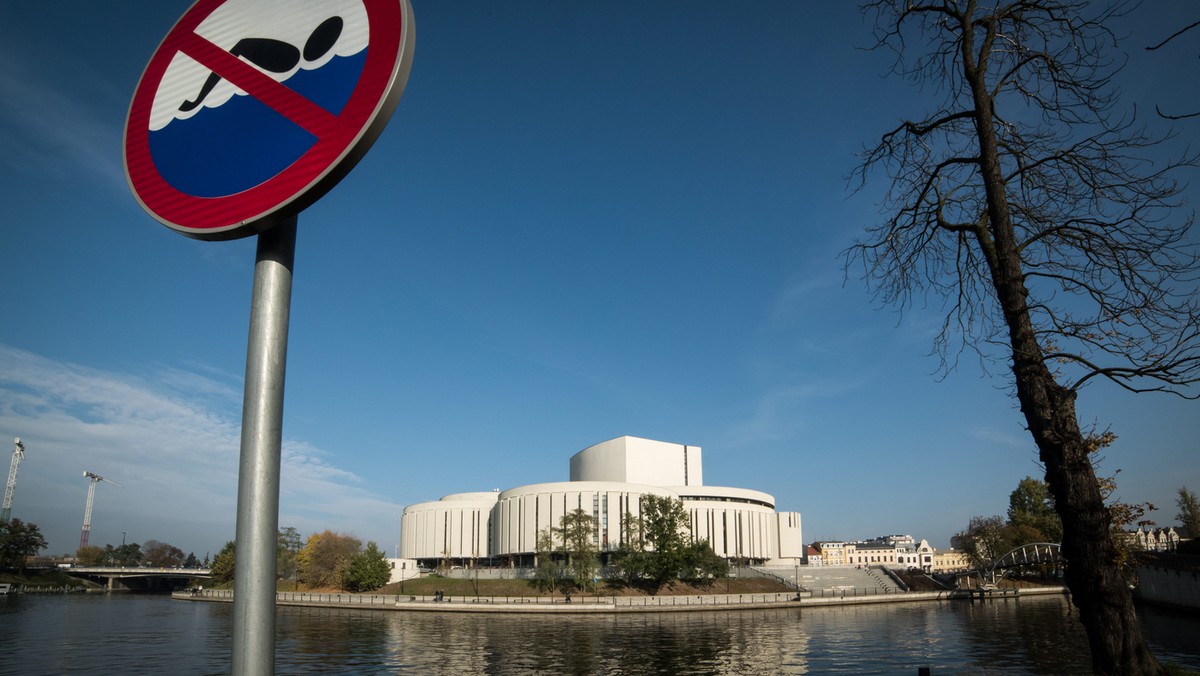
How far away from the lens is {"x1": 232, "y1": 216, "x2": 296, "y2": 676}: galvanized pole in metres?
4.24

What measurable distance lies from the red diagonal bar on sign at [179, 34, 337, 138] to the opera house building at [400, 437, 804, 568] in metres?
97.2

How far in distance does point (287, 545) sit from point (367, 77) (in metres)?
119

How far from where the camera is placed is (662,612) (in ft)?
220

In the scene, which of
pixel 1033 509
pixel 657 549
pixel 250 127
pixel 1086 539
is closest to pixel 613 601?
pixel 657 549

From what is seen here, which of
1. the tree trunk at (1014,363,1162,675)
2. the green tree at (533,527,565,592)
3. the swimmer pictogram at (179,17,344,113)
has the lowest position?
the green tree at (533,527,565,592)

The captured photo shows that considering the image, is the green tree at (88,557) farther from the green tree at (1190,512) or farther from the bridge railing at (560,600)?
the green tree at (1190,512)

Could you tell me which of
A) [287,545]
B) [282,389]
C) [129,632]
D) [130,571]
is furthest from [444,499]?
[282,389]

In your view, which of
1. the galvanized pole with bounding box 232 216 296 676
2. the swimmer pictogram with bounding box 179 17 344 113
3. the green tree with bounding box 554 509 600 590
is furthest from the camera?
the green tree with bounding box 554 509 600 590

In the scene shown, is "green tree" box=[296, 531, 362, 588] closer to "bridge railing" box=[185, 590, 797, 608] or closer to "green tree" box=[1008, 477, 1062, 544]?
"bridge railing" box=[185, 590, 797, 608]

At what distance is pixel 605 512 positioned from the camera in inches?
4082

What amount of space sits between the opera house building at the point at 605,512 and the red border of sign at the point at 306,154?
319 feet

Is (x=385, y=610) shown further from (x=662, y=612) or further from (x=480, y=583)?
(x=662, y=612)

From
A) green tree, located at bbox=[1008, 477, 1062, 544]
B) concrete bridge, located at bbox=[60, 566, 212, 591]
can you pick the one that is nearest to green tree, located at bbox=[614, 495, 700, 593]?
green tree, located at bbox=[1008, 477, 1062, 544]

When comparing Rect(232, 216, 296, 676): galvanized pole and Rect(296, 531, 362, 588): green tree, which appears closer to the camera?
Rect(232, 216, 296, 676): galvanized pole
